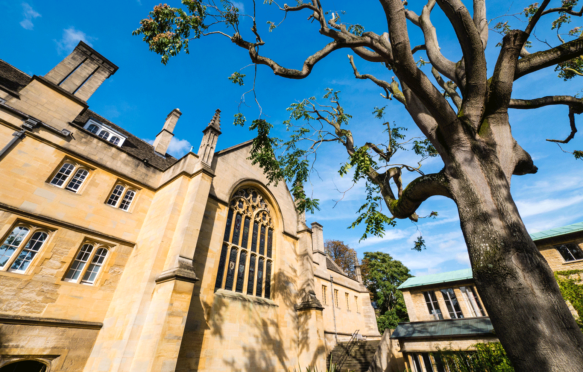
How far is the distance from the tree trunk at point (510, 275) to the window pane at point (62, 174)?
12069mm

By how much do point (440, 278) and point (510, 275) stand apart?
18114 mm

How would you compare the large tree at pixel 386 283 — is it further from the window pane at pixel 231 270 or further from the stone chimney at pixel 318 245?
the window pane at pixel 231 270

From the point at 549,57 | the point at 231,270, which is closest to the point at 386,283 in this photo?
the point at 231,270

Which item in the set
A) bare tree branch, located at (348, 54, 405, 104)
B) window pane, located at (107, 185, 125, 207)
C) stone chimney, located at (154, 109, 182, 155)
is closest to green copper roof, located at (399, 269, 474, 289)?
bare tree branch, located at (348, 54, 405, 104)

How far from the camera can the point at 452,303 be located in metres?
16.5

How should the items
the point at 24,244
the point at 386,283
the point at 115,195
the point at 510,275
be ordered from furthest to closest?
1. the point at 386,283
2. the point at 115,195
3. the point at 24,244
4. the point at 510,275

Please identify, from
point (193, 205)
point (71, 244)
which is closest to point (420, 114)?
point (193, 205)

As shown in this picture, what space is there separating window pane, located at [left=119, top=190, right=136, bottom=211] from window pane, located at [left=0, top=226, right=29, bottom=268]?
2950 millimetres

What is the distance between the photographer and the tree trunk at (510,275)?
7.75 ft

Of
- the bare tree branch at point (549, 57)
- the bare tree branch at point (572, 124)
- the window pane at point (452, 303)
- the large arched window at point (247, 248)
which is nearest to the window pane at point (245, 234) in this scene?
the large arched window at point (247, 248)

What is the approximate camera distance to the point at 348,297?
71.2ft

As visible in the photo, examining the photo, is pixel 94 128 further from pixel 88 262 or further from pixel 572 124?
pixel 572 124

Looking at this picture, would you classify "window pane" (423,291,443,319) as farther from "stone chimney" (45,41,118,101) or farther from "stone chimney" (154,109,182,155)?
"stone chimney" (45,41,118,101)

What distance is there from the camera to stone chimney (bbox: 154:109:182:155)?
16.0m
